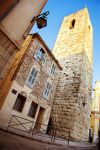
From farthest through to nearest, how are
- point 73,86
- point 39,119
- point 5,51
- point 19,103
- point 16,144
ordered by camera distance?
point 73,86 < point 39,119 < point 19,103 < point 16,144 < point 5,51

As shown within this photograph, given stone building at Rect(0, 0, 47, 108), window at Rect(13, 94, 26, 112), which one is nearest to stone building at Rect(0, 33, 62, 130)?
window at Rect(13, 94, 26, 112)

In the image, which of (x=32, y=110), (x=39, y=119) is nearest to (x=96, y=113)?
(x=39, y=119)

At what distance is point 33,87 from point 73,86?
13.6ft

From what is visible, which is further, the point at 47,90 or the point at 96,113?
the point at 96,113

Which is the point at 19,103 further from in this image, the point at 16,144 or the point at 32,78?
the point at 16,144

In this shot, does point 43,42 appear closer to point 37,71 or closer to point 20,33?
point 37,71

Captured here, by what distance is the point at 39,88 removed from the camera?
10812mm

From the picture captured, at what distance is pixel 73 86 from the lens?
12.7 metres

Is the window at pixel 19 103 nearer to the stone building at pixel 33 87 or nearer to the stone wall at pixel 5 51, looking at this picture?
the stone building at pixel 33 87

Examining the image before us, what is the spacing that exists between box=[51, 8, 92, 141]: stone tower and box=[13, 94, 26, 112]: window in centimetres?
395

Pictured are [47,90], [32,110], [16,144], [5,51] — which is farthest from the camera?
[47,90]

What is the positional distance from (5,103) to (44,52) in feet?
18.5

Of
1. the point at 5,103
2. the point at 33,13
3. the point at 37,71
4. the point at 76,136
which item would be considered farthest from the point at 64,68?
the point at 33,13

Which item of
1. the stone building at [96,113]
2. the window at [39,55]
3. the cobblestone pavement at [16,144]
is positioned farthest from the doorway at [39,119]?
the stone building at [96,113]
